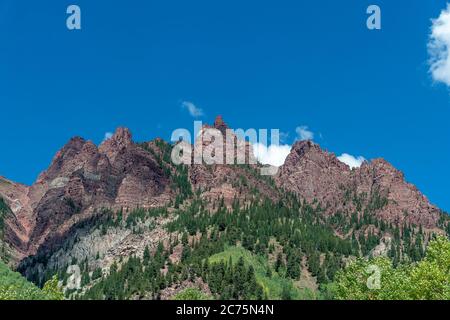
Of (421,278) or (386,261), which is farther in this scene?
(386,261)

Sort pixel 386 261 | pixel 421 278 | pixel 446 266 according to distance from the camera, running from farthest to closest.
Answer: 1. pixel 386 261
2. pixel 446 266
3. pixel 421 278
